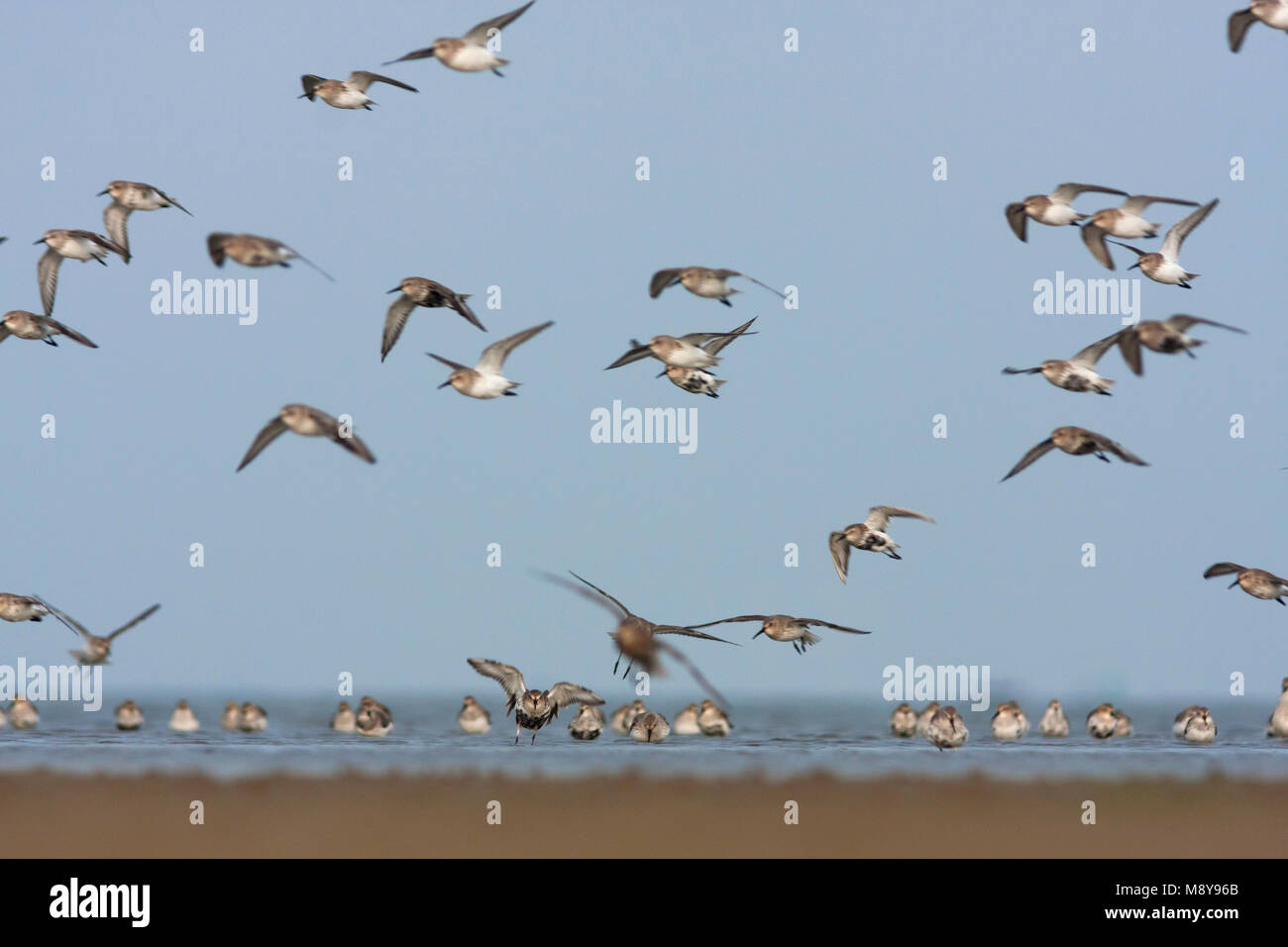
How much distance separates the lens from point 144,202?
25375 mm

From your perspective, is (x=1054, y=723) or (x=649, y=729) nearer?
(x=649, y=729)

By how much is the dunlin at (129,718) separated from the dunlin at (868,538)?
54.2 feet

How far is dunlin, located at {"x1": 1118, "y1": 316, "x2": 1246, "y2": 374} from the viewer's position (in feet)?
74.1

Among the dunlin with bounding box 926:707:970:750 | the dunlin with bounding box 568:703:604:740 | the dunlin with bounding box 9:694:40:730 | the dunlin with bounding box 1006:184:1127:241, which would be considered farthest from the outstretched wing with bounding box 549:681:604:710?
the dunlin with bounding box 9:694:40:730

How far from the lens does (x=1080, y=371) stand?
23891mm

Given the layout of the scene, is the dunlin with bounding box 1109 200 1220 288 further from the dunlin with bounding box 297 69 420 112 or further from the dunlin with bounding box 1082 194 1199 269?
the dunlin with bounding box 297 69 420 112

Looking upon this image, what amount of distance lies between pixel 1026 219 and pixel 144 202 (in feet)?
41.5

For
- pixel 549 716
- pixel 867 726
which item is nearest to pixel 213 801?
pixel 549 716

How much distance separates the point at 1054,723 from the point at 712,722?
6518 mm

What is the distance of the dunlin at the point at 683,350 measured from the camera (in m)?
24.6

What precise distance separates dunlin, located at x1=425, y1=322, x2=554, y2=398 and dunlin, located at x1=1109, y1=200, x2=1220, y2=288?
8.71 metres

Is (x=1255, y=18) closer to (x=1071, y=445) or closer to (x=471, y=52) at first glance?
(x=1071, y=445)

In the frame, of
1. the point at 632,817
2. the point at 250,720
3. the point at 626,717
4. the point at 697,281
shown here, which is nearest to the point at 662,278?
the point at 697,281

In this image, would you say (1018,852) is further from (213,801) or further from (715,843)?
(213,801)
